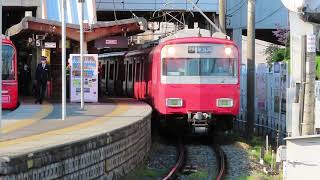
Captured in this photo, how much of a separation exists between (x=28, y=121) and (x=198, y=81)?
587 cm

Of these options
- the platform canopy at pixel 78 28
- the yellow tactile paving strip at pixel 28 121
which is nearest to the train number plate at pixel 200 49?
the yellow tactile paving strip at pixel 28 121

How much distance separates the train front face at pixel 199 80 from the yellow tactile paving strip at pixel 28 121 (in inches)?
130

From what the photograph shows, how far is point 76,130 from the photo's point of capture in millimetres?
12289

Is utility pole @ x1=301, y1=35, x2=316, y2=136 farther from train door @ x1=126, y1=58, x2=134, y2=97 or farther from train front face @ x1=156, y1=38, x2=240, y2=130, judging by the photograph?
train door @ x1=126, y1=58, x2=134, y2=97

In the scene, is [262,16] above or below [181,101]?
above

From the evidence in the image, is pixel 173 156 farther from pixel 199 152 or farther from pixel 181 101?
pixel 181 101

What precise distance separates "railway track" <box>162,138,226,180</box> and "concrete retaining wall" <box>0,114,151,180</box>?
2.55 feet

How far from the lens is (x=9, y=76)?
19.7 metres

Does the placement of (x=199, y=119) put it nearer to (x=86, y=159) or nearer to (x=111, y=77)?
(x=86, y=159)

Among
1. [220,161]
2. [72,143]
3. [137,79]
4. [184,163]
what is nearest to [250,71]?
[137,79]

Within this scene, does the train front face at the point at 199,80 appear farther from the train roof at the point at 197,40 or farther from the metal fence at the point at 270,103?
the metal fence at the point at 270,103

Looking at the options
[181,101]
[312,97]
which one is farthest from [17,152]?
[181,101]

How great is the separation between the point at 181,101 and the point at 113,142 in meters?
7.51

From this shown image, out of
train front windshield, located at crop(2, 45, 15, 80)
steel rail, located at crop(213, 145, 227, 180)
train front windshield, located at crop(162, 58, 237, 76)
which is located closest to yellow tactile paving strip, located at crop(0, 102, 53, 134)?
train front windshield, located at crop(2, 45, 15, 80)
